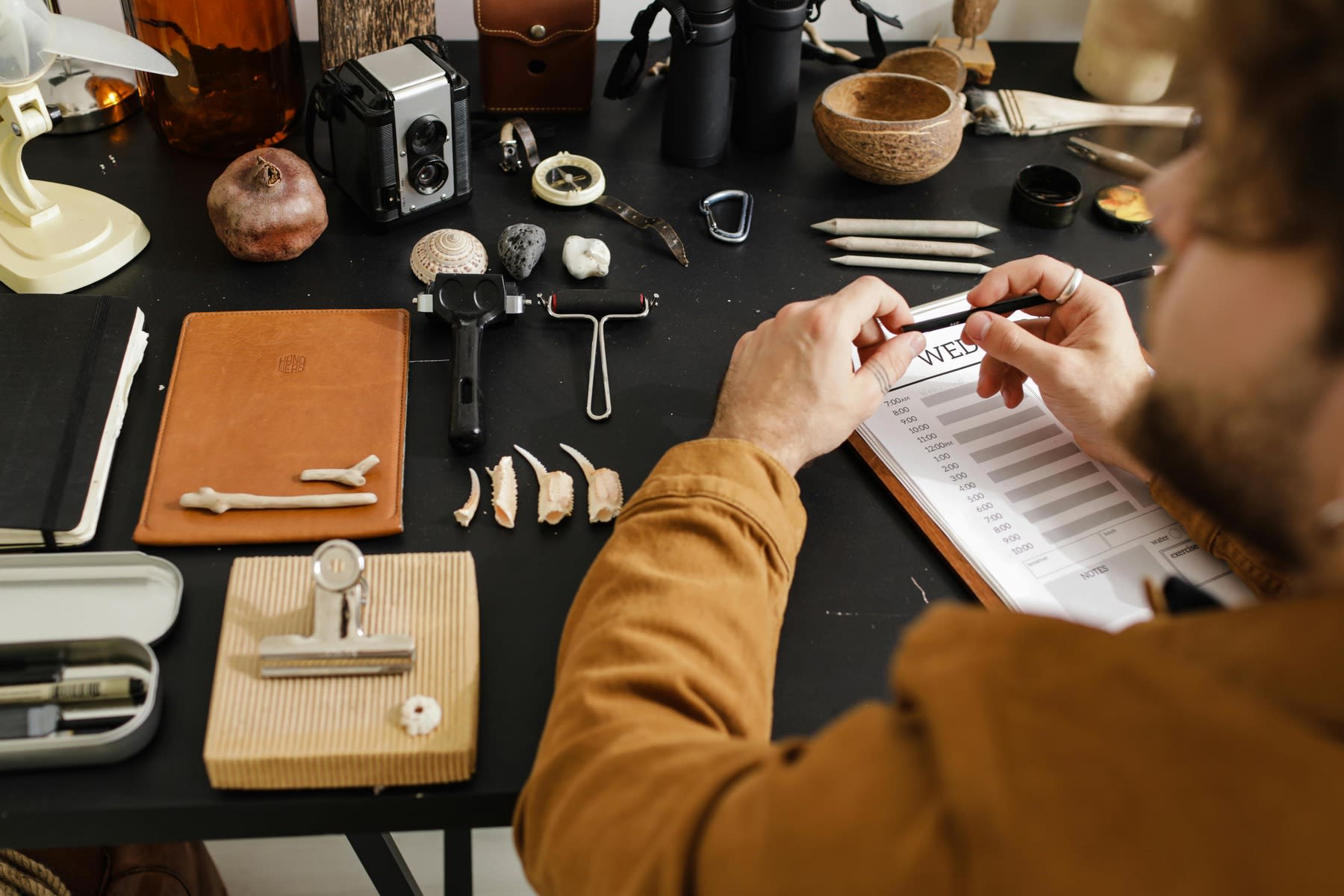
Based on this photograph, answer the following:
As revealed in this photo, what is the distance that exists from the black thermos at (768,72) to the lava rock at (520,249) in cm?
38

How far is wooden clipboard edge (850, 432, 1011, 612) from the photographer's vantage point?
101cm

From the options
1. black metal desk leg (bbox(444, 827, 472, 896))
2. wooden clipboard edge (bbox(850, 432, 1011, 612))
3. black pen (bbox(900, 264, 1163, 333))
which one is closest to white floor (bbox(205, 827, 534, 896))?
black metal desk leg (bbox(444, 827, 472, 896))

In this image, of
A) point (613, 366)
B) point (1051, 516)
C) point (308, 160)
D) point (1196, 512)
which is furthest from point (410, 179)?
point (1196, 512)

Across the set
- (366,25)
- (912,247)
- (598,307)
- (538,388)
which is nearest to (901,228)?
(912,247)

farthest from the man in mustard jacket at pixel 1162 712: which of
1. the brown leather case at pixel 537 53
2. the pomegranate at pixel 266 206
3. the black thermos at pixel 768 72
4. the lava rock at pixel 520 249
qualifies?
the brown leather case at pixel 537 53

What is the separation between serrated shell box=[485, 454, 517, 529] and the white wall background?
0.90m

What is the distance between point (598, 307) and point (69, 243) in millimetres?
592

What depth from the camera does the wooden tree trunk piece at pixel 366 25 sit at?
55.8 inches

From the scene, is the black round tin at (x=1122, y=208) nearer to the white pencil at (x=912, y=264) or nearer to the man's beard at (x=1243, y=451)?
the white pencil at (x=912, y=264)

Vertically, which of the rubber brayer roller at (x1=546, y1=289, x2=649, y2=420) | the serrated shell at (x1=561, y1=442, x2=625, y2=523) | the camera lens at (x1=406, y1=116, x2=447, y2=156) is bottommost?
the serrated shell at (x1=561, y1=442, x2=625, y2=523)

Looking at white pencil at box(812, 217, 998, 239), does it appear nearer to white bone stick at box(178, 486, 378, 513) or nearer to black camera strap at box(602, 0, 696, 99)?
black camera strap at box(602, 0, 696, 99)

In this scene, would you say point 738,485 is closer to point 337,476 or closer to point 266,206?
point 337,476

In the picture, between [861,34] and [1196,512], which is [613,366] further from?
[861,34]

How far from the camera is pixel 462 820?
868mm
